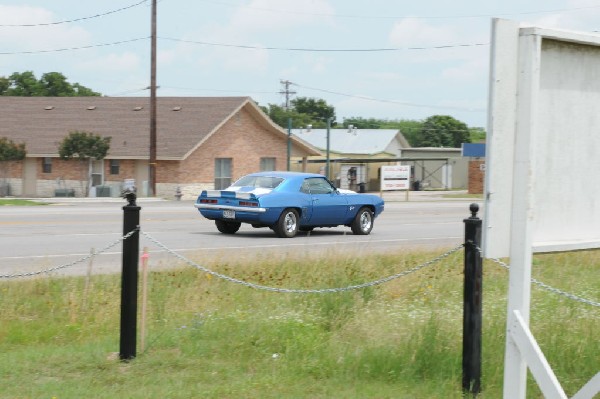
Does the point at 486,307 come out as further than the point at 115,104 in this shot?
No

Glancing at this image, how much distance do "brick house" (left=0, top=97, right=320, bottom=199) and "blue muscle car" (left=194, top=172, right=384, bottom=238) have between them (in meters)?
28.9

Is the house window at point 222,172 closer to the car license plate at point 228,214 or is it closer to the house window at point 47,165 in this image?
the house window at point 47,165

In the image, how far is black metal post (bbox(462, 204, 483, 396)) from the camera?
733 centimetres

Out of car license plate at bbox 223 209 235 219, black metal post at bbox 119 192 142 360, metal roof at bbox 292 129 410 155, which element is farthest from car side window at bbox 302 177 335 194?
metal roof at bbox 292 129 410 155

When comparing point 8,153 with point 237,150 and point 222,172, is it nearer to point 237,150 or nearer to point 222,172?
point 222,172

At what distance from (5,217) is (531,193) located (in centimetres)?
2224

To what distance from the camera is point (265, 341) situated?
8.82 m

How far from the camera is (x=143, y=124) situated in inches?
2172

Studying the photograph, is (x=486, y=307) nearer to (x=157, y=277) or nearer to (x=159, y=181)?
(x=157, y=277)

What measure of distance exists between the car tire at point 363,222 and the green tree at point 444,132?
10434 centimetres

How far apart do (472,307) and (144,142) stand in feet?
155

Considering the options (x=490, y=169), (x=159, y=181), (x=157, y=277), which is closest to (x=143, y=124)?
(x=159, y=181)

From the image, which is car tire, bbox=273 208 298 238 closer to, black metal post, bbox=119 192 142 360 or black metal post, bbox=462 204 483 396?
black metal post, bbox=119 192 142 360

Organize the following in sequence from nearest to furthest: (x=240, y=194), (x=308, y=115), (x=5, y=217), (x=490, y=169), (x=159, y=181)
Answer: (x=490, y=169) → (x=240, y=194) → (x=5, y=217) → (x=159, y=181) → (x=308, y=115)
